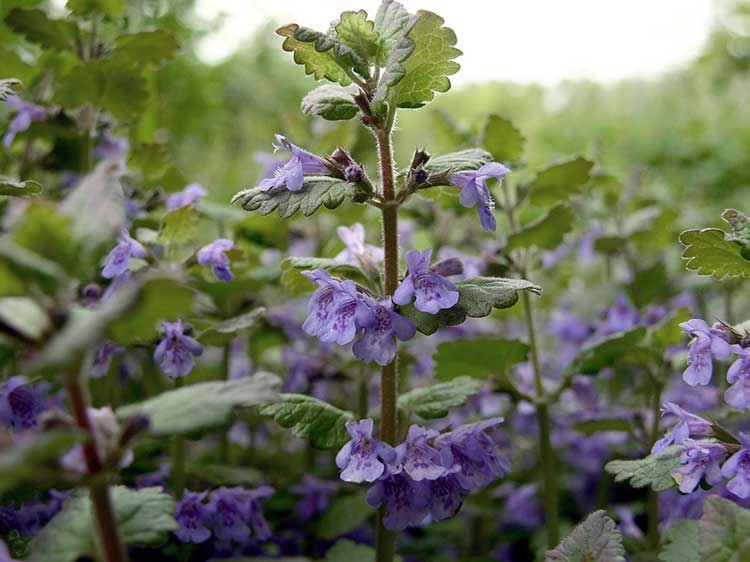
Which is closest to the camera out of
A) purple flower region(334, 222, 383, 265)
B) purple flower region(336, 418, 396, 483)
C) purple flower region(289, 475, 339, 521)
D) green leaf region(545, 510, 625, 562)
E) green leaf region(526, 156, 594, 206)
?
green leaf region(545, 510, 625, 562)

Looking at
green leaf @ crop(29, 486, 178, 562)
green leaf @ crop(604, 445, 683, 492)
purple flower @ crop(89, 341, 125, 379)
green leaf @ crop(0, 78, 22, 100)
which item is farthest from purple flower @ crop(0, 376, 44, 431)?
green leaf @ crop(604, 445, 683, 492)

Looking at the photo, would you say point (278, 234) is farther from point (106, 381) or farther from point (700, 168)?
point (700, 168)

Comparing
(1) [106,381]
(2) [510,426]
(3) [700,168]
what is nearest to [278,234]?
(1) [106,381]

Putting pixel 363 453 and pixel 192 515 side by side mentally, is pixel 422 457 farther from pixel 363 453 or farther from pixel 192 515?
pixel 192 515

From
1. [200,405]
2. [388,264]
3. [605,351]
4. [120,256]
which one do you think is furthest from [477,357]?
[200,405]

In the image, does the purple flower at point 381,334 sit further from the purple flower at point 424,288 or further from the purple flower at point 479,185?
the purple flower at point 479,185

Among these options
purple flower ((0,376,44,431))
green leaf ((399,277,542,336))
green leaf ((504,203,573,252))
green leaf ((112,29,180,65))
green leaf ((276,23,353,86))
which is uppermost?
green leaf ((112,29,180,65))

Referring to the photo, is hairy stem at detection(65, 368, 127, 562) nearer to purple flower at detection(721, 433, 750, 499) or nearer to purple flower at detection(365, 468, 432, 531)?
purple flower at detection(365, 468, 432, 531)
